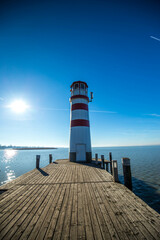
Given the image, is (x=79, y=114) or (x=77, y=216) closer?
(x=77, y=216)

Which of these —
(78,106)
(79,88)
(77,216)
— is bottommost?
(77,216)

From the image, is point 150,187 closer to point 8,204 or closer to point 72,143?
point 72,143

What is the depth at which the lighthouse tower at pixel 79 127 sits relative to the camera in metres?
15.7

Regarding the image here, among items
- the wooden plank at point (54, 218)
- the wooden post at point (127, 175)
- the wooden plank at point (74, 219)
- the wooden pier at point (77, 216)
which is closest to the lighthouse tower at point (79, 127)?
the wooden post at point (127, 175)

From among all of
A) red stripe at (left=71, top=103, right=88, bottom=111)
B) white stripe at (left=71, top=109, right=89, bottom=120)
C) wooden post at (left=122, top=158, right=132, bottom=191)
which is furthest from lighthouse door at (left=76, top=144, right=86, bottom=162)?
wooden post at (left=122, top=158, right=132, bottom=191)

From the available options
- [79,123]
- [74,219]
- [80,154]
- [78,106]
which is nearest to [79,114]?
[78,106]

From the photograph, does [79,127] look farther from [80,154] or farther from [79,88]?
[79,88]

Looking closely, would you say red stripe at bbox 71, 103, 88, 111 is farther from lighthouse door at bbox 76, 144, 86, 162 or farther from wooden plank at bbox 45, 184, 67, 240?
wooden plank at bbox 45, 184, 67, 240

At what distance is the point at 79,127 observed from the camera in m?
16.1

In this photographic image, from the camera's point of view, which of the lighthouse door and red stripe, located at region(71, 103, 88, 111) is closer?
the lighthouse door

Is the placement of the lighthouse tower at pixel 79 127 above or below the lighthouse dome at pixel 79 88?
below

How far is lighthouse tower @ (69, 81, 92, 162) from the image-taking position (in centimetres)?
1566

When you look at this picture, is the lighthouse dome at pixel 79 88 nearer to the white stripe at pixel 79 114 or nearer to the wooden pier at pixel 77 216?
the white stripe at pixel 79 114

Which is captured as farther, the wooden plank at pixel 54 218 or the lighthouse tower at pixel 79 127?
the lighthouse tower at pixel 79 127
